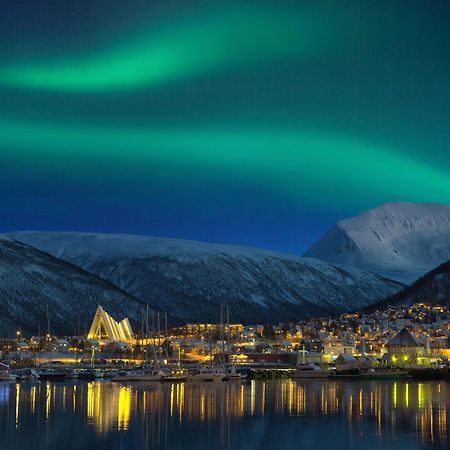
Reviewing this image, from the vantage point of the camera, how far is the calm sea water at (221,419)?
4331cm

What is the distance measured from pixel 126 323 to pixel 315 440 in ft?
489

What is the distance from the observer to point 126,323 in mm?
191000

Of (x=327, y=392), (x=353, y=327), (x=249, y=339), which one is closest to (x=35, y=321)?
(x=249, y=339)

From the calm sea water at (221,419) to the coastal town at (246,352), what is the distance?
26.3 meters

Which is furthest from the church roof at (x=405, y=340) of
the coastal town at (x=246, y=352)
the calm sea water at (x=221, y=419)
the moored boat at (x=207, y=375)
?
the calm sea water at (x=221, y=419)

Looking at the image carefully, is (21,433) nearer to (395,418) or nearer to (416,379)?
(395,418)

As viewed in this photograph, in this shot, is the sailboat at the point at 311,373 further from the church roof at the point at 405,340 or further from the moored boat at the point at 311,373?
the church roof at the point at 405,340

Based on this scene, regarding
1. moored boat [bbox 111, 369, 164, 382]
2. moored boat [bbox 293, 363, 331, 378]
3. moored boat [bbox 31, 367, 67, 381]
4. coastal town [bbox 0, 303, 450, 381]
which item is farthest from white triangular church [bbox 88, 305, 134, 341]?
moored boat [bbox 111, 369, 164, 382]

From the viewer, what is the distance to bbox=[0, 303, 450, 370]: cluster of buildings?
13362 centimetres

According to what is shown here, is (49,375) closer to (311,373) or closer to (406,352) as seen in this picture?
(311,373)

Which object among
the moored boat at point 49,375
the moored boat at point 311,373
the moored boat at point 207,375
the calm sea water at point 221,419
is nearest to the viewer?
the calm sea water at point 221,419

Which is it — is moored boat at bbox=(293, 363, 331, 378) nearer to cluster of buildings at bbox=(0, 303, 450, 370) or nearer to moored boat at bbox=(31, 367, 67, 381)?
cluster of buildings at bbox=(0, 303, 450, 370)

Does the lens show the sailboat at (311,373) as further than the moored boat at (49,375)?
Yes

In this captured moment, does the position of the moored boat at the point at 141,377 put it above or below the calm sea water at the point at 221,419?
above
